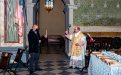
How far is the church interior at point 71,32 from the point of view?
810 centimetres

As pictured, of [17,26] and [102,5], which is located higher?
[102,5]

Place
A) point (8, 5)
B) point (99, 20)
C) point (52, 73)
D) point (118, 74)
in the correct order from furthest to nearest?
point (99, 20) < point (8, 5) < point (52, 73) < point (118, 74)

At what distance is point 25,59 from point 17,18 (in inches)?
54.6

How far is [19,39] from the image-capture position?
11094mm

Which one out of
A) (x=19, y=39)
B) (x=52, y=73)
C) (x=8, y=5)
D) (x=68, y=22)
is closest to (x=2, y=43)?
(x=19, y=39)

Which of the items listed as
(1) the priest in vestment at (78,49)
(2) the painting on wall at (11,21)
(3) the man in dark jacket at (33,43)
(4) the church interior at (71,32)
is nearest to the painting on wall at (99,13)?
(4) the church interior at (71,32)

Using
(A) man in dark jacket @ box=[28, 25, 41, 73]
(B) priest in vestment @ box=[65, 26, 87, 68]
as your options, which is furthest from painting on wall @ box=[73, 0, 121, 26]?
(A) man in dark jacket @ box=[28, 25, 41, 73]

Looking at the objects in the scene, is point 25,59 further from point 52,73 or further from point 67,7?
point 67,7

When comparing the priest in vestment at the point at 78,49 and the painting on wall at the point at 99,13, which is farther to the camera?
the painting on wall at the point at 99,13

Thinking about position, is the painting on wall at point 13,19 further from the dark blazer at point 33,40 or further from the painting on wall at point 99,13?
the painting on wall at point 99,13

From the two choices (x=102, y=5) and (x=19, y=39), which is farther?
(x=102, y=5)

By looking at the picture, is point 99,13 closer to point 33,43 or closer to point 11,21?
point 11,21

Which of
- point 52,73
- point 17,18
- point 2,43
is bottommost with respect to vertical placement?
point 52,73

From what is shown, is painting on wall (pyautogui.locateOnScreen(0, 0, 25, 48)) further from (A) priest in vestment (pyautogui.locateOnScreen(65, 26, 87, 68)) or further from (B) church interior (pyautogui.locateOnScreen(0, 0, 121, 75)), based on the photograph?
(A) priest in vestment (pyautogui.locateOnScreen(65, 26, 87, 68))
